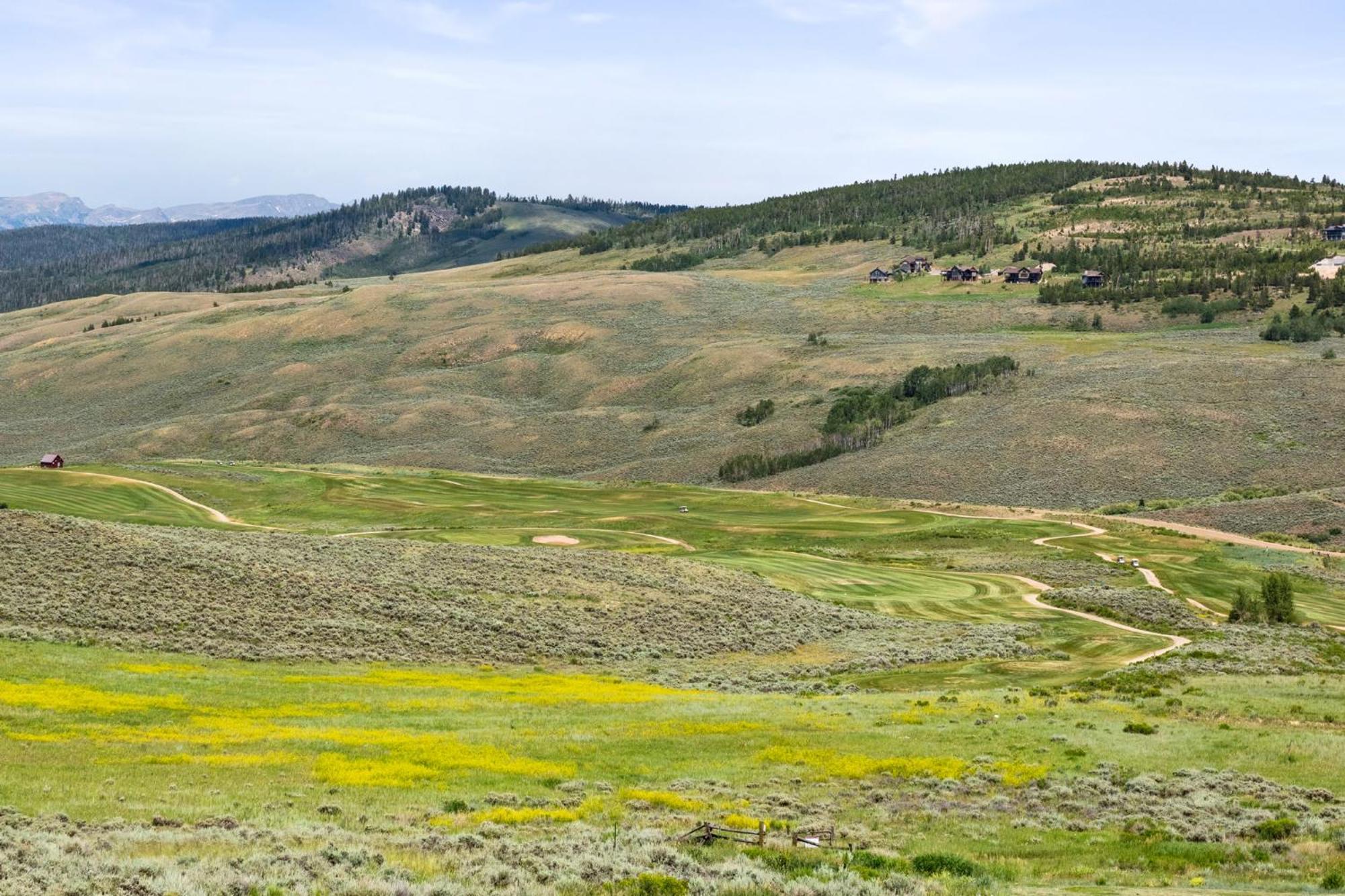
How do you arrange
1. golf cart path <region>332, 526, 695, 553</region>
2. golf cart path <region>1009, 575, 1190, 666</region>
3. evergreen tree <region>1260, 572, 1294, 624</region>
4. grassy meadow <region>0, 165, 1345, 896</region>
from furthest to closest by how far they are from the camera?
golf cart path <region>332, 526, 695, 553</region>
evergreen tree <region>1260, 572, 1294, 624</region>
golf cart path <region>1009, 575, 1190, 666</region>
grassy meadow <region>0, 165, 1345, 896</region>

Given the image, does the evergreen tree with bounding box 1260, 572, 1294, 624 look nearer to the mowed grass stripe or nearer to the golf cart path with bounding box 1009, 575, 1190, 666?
the golf cart path with bounding box 1009, 575, 1190, 666

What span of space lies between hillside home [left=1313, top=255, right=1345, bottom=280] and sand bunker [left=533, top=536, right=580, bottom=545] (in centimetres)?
14010

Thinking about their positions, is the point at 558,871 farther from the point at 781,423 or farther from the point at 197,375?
the point at 197,375

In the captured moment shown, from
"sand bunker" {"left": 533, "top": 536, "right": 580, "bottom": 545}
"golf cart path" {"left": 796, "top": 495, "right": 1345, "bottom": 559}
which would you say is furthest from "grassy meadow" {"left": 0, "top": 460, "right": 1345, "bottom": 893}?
"golf cart path" {"left": 796, "top": 495, "right": 1345, "bottom": 559}

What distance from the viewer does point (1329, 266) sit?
18138cm

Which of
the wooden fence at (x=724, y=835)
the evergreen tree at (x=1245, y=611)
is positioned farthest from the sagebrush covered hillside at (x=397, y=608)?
the wooden fence at (x=724, y=835)

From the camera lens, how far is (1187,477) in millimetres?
108062

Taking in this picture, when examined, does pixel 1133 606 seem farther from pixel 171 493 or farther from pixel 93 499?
pixel 171 493

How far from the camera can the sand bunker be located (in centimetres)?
7606

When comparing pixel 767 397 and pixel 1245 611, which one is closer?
pixel 1245 611

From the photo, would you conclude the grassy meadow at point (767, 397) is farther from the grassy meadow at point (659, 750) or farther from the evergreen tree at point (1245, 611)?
the grassy meadow at point (659, 750)

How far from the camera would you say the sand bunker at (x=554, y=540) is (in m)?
76.1

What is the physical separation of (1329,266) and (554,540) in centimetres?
14995

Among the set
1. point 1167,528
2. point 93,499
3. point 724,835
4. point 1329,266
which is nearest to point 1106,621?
point 1167,528
